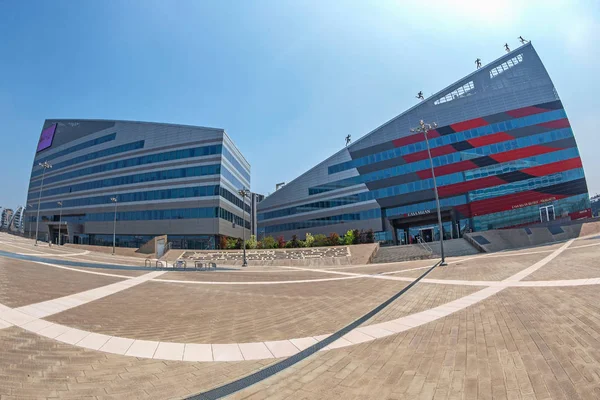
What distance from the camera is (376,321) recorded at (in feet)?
20.9

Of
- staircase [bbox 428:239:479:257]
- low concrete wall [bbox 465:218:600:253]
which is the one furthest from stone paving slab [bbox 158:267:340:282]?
low concrete wall [bbox 465:218:600:253]

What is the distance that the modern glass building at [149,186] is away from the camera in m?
45.0

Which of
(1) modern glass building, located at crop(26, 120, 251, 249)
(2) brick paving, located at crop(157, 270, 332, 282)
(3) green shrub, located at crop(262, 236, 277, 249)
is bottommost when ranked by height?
(2) brick paving, located at crop(157, 270, 332, 282)

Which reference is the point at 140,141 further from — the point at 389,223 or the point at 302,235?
the point at 389,223

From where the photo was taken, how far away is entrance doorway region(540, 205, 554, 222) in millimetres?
36750

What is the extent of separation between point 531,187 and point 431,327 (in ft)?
150

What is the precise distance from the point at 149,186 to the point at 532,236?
58.5 metres

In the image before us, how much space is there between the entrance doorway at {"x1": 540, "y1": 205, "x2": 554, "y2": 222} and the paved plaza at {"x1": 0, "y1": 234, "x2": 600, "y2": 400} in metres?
37.5

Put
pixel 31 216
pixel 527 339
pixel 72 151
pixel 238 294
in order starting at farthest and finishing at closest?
pixel 31 216, pixel 72 151, pixel 238 294, pixel 527 339

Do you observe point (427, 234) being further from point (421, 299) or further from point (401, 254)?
point (421, 299)

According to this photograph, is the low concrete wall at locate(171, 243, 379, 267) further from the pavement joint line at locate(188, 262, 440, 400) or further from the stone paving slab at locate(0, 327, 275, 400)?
the stone paving slab at locate(0, 327, 275, 400)

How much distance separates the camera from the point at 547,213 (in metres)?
36.9

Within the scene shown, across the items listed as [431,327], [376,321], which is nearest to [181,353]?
[376,321]

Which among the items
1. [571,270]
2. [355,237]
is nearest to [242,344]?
[571,270]
